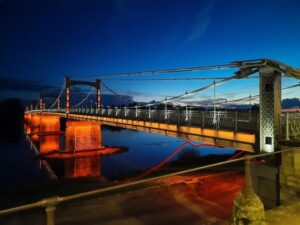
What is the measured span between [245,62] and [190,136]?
606cm

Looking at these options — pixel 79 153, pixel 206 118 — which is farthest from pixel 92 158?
pixel 206 118

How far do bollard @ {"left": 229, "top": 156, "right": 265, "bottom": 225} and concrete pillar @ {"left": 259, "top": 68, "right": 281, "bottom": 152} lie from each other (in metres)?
6.25

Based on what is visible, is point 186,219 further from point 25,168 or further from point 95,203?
point 25,168

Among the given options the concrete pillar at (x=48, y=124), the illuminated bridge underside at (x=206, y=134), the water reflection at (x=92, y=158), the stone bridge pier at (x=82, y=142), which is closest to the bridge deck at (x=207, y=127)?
the illuminated bridge underside at (x=206, y=134)

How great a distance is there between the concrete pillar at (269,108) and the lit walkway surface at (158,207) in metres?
3.59

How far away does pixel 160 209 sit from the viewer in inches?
497

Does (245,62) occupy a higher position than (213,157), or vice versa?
(245,62)

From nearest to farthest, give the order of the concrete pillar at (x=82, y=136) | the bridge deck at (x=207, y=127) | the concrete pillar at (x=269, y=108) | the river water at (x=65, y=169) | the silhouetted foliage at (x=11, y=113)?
the concrete pillar at (x=269, y=108) < the bridge deck at (x=207, y=127) < the river water at (x=65, y=169) < the concrete pillar at (x=82, y=136) < the silhouetted foliage at (x=11, y=113)

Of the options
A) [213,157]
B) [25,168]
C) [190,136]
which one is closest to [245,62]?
[190,136]

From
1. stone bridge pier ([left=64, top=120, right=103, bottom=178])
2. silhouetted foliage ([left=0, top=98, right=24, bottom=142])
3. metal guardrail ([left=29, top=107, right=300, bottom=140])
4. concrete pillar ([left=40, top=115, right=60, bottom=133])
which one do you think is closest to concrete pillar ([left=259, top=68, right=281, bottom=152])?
metal guardrail ([left=29, top=107, right=300, bottom=140])

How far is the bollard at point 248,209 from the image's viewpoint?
3504 millimetres

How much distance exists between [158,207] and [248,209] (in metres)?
10.0

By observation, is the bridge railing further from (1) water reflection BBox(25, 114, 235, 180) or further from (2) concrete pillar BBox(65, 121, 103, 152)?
(2) concrete pillar BBox(65, 121, 103, 152)

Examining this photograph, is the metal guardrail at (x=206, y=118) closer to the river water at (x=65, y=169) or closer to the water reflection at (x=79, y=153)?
the river water at (x=65, y=169)
